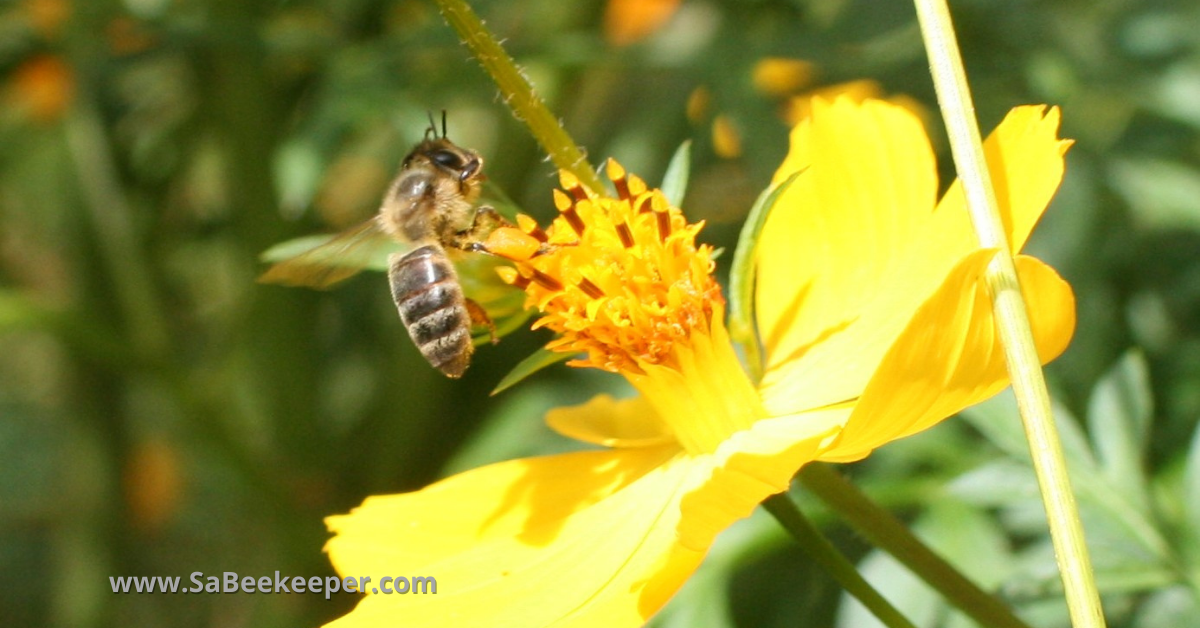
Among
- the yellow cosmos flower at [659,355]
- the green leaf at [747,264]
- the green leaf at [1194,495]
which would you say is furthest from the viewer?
the green leaf at [1194,495]

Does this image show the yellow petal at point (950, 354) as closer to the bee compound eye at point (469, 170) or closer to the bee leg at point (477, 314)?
the bee leg at point (477, 314)

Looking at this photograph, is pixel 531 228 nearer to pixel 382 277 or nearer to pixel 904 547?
pixel 904 547

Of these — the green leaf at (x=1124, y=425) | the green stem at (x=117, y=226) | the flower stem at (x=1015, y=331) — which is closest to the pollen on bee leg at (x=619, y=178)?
the flower stem at (x=1015, y=331)

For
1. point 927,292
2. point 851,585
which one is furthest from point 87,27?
point 851,585

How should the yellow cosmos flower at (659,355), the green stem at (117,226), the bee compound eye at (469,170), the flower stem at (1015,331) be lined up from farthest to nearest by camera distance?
the green stem at (117,226), the bee compound eye at (469,170), the yellow cosmos flower at (659,355), the flower stem at (1015,331)

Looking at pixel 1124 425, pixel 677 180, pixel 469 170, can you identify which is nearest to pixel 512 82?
pixel 677 180

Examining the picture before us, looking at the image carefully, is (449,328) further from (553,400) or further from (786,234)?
(553,400)

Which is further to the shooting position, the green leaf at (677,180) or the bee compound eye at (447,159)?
the bee compound eye at (447,159)
